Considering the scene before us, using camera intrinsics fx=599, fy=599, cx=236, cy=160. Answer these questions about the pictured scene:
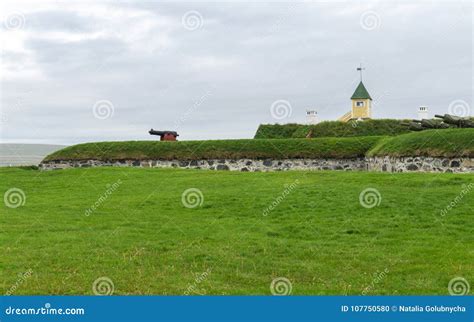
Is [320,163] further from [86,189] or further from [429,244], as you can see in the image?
[429,244]

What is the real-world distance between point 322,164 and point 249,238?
1980 cm

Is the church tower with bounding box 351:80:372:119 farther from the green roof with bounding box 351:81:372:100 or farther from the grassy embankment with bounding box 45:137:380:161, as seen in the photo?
the grassy embankment with bounding box 45:137:380:161

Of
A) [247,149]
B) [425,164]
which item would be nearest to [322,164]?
[247,149]

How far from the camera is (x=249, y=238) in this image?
12375mm

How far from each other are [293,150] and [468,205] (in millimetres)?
17674

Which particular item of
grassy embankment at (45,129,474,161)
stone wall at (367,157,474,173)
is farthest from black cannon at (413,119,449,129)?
stone wall at (367,157,474,173)

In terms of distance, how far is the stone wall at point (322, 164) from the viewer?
2482cm

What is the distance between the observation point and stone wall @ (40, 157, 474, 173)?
2482cm

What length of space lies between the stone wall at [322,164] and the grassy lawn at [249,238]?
218 inches

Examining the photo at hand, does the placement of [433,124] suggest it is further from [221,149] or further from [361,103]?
[361,103]

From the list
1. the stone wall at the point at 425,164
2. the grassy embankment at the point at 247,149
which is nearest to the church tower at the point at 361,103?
the grassy embankment at the point at 247,149

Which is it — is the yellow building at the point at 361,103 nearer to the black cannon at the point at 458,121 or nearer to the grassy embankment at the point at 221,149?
the grassy embankment at the point at 221,149

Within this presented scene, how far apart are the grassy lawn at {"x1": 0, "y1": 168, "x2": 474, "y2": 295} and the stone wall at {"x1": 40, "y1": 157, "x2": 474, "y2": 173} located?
5542 mm

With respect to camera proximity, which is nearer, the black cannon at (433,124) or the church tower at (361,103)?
the black cannon at (433,124)
